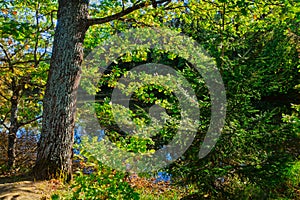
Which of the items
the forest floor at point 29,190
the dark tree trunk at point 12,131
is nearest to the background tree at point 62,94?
the forest floor at point 29,190

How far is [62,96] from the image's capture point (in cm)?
397

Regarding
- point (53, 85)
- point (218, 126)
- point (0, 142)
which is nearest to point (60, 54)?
point (53, 85)

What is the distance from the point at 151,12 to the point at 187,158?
2.56 m

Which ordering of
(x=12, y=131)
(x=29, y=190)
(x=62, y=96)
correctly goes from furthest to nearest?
1. (x=12, y=131)
2. (x=62, y=96)
3. (x=29, y=190)

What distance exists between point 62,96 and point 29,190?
126 centimetres

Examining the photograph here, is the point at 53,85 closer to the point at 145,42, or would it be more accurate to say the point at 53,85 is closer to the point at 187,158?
the point at 187,158

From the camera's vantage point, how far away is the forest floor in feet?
10.4

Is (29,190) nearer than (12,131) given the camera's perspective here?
Yes

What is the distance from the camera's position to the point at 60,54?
4.04 metres

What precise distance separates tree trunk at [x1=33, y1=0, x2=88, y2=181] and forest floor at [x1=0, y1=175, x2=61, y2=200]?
7.9 inches

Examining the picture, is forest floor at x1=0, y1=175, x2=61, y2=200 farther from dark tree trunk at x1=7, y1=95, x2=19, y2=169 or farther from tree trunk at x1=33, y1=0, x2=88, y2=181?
dark tree trunk at x1=7, y1=95, x2=19, y2=169

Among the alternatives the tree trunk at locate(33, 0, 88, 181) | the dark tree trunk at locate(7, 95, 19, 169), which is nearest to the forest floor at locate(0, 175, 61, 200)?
the tree trunk at locate(33, 0, 88, 181)

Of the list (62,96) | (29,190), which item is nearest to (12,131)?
(62,96)

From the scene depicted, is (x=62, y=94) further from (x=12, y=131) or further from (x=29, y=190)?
(x=12, y=131)
